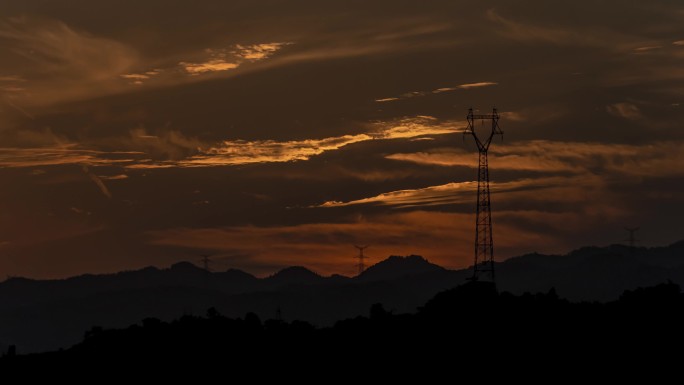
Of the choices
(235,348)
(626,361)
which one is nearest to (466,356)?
(626,361)

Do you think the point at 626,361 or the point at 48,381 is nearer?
the point at 626,361

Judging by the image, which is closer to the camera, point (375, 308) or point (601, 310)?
point (601, 310)

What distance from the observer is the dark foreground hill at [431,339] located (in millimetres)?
155625

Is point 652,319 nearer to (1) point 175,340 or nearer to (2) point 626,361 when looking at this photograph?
(2) point 626,361

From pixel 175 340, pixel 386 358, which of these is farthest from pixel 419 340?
pixel 175 340

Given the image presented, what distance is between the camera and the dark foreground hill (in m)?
156

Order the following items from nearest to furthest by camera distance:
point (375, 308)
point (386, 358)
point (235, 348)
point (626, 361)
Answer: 1. point (626, 361)
2. point (386, 358)
3. point (235, 348)
4. point (375, 308)

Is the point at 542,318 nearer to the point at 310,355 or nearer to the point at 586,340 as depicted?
the point at 586,340

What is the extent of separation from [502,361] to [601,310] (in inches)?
786

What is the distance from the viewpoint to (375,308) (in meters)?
187

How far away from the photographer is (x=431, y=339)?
538 feet

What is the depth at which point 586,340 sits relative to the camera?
15712 cm

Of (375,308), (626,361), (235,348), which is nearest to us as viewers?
(626,361)

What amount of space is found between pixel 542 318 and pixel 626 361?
17.7 meters
